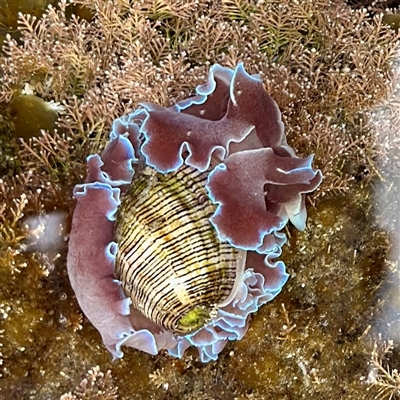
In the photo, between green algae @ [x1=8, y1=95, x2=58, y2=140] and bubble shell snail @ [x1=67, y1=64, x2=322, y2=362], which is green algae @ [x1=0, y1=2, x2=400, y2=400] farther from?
bubble shell snail @ [x1=67, y1=64, x2=322, y2=362]

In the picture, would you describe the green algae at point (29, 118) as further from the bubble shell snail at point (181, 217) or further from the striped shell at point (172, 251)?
the striped shell at point (172, 251)

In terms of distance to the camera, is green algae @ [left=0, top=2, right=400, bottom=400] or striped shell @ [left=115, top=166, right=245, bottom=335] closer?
striped shell @ [left=115, top=166, right=245, bottom=335]

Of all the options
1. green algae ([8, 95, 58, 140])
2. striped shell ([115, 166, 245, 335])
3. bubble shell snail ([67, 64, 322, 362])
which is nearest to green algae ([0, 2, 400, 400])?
green algae ([8, 95, 58, 140])

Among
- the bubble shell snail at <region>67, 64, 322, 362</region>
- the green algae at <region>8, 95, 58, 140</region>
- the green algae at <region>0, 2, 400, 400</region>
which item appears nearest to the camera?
the bubble shell snail at <region>67, 64, 322, 362</region>

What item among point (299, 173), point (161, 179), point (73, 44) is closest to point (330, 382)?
point (299, 173)

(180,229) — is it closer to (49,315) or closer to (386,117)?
(49,315)

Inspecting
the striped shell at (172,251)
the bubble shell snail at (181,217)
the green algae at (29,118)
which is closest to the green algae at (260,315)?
the green algae at (29,118)

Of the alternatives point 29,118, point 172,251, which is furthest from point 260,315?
point 29,118
